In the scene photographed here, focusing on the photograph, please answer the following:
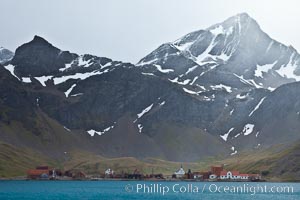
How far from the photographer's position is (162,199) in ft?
432

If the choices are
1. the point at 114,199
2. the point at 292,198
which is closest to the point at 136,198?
Answer: the point at 114,199

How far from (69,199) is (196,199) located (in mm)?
27761

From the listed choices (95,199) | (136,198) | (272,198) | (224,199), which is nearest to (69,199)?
(95,199)

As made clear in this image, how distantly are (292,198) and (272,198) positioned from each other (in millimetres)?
5011

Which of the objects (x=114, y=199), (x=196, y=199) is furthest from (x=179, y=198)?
(x=114, y=199)

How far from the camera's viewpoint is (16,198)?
131000mm

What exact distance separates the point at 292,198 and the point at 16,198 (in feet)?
200

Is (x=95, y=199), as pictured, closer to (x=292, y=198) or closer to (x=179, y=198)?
(x=179, y=198)

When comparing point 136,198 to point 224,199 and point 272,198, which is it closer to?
point 224,199

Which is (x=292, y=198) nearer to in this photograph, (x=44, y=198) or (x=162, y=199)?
(x=162, y=199)

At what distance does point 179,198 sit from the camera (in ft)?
449

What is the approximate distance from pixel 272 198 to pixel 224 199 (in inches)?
472

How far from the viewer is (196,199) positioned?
13162 centimetres

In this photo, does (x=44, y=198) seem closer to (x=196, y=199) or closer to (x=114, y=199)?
(x=114, y=199)
